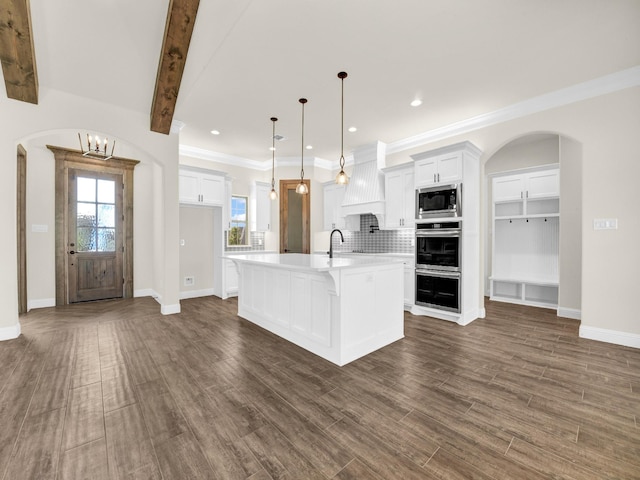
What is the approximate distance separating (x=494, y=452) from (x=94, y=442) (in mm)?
2395

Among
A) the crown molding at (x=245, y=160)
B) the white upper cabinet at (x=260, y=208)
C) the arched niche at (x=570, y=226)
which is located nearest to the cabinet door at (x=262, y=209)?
the white upper cabinet at (x=260, y=208)

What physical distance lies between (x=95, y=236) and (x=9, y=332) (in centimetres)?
256

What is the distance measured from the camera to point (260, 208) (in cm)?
670

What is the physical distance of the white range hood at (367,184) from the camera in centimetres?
546

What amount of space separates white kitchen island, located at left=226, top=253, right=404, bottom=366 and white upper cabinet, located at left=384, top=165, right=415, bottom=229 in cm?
186

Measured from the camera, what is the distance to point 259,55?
3018 millimetres

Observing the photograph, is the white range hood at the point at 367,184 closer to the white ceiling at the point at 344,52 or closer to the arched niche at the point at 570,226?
the white ceiling at the point at 344,52

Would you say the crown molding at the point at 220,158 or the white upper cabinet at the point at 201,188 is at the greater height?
the crown molding at the point at 220,158

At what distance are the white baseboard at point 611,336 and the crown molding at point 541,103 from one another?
287cm

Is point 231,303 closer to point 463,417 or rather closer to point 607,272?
point 463,417

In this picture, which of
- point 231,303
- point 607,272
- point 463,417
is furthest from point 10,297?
point 607,272

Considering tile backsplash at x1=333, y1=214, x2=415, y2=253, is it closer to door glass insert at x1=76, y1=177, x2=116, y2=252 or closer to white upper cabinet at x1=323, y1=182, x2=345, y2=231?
white upper cabinet at x1=323, y1=182, x2=345, y2=231

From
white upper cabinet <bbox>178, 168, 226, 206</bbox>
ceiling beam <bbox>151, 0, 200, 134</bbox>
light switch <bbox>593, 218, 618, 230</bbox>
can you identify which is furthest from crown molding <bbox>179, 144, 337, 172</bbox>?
light switch <bbox>593, 218, 618, 230</bbox>

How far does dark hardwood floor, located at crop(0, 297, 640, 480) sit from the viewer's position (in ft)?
5.03
